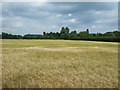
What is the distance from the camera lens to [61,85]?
3.00 meters

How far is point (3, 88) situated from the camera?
2.86m

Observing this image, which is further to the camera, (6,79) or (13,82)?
(6,79)

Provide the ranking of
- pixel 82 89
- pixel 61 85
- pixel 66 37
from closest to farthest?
pixel 82 89 → pixel 61 85 → pixel 66 37

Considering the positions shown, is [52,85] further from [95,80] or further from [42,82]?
[95,80]

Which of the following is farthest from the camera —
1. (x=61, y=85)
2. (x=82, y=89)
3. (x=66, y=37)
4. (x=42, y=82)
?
(x=66, y=37)

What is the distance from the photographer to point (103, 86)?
2975 mm

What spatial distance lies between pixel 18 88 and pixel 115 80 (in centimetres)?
287

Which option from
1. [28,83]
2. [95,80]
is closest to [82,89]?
[95,80]

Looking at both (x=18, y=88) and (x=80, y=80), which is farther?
(x=80, y=80)

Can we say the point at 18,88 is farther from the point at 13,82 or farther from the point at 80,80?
the point at 80,80

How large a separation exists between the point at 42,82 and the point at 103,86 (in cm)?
173

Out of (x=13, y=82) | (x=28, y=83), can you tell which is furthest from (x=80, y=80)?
(x=13, y=82)

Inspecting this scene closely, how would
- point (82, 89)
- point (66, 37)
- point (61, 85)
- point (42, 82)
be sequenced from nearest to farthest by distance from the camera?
point (82, 89) < point (61, 85) < point (42, 82) < point (66, 37)

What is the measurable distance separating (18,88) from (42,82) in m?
0.68
